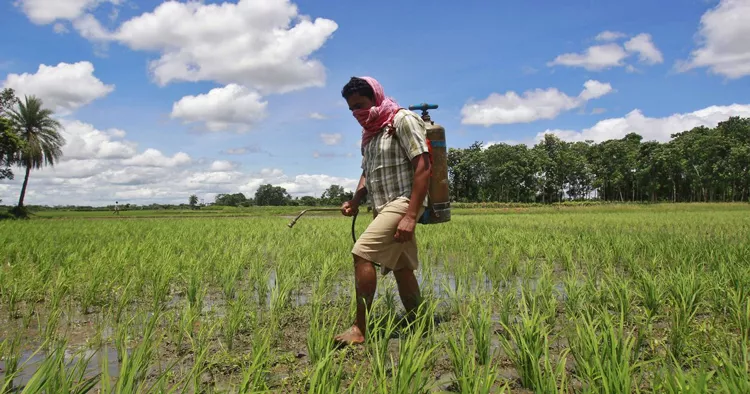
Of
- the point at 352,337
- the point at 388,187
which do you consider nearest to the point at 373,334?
the point at 352,337

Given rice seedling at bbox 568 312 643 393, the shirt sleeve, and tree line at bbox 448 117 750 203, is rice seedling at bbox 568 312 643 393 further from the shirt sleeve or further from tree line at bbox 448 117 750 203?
tree line at bbox 448 117 750 203

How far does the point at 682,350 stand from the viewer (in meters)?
1.85

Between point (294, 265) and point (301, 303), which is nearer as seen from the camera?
point (301, 303)

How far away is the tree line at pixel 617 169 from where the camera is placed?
3897 cm

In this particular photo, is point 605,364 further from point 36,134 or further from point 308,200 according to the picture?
point 308,200

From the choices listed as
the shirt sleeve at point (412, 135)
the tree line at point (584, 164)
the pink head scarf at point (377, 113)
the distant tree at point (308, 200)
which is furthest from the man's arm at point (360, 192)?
the distant tree at point (308, 200)

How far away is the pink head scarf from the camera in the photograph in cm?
236

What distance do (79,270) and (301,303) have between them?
2282 millimetres

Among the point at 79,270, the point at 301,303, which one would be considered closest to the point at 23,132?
the point at 79,270

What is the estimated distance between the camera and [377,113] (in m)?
2.36

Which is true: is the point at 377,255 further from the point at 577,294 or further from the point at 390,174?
the point at 577,294

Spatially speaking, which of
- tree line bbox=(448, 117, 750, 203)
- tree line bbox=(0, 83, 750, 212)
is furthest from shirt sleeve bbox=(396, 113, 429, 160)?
tree line bbox=(448, 117, 750, 203)

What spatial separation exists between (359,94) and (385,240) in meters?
0.85

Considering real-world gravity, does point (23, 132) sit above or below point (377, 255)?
above
